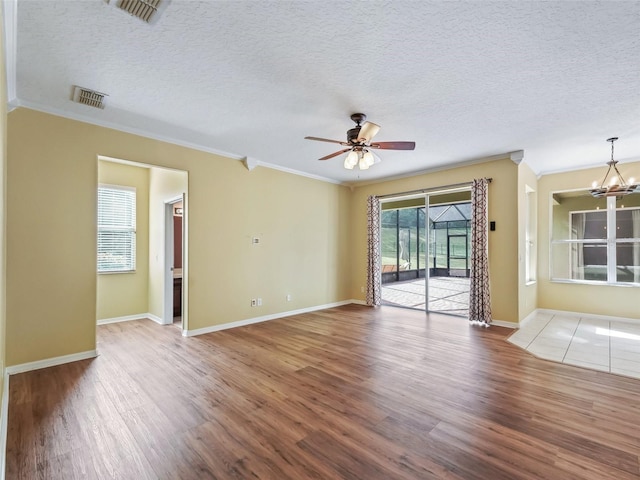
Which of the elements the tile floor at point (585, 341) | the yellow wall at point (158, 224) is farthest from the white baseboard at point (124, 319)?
the tile floor at point (585, 341)

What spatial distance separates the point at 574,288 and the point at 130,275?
329 inches

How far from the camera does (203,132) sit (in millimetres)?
3971

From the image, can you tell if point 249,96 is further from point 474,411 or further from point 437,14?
point 474,411

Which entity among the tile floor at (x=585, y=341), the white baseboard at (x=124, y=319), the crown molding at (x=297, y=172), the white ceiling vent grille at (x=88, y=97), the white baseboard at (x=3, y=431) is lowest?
the white baseboard at (x=124, y=319)

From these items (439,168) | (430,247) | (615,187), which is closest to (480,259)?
(430,247)

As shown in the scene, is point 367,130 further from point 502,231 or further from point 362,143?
point 502,231

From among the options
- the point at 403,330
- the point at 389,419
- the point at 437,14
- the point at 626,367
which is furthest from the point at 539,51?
the point at 403,330

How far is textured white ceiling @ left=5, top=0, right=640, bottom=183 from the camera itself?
193 centimetres

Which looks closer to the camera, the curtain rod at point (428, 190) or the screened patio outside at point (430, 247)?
the curtain rod at point (428, 190)

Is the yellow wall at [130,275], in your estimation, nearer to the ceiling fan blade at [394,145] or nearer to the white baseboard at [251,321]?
the white baseboard at [251,321]

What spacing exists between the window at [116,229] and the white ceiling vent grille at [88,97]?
2498 mm

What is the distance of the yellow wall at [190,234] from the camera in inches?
123

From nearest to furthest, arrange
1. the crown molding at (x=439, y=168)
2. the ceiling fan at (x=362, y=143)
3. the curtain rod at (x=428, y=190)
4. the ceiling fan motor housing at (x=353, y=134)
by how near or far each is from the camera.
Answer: the ceiling fan at (x=362, y=143)
the ceiling fan motor housing at (x=353, y=134)
the crown molding at (x=439, y=168)
the curtain rod at (x=428, y=190)

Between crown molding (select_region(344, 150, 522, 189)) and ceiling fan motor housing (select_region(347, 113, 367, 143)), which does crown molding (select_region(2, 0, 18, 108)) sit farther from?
crown molding (select_region(344, 150, 522, 189))
